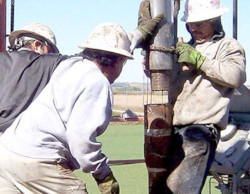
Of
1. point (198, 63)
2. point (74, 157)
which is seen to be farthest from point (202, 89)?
point (74, 157)

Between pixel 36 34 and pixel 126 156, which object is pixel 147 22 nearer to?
pixel 36 34

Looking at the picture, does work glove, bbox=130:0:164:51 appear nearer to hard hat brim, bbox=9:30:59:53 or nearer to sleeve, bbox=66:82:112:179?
hard hat brim, bbox=9:30:59:53

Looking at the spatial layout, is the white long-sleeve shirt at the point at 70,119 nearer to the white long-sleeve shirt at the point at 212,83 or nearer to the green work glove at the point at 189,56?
the green work glove at the point at 189,56

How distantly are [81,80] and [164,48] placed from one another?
1.65 meters

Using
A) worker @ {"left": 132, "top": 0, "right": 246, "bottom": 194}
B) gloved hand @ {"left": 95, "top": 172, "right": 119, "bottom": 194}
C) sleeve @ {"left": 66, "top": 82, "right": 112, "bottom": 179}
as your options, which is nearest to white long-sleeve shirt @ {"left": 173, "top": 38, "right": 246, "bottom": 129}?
worker @ {"left": 132, "top": 0, "right": 246, "bottom": 194}

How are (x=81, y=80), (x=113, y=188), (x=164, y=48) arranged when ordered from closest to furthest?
(x=81, y=80), (x=113, y=188), (x=164, y=48)

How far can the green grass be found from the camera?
8438 mm

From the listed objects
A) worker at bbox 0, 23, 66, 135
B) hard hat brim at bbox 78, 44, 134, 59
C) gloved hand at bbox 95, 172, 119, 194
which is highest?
hard hat brim at bbox 78, 44, 134, 59

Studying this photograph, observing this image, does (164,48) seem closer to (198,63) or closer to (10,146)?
(198,63)

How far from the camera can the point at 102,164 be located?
4.02m

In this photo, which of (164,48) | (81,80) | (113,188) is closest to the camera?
(81,80)

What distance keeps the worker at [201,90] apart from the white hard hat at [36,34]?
2.29 feet

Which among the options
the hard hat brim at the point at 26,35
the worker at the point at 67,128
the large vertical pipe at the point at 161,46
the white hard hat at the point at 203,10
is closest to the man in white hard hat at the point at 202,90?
the white hard hat at the point at 203,10

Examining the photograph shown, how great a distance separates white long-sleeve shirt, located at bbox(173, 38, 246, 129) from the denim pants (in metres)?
0.09
